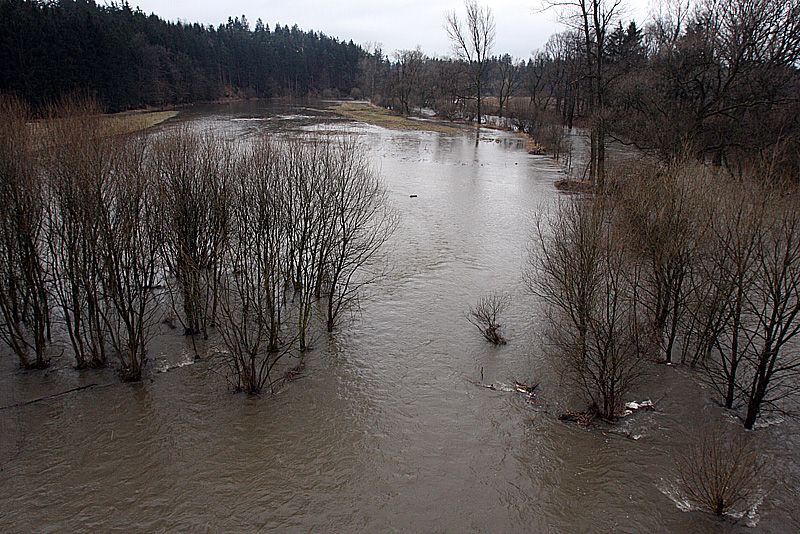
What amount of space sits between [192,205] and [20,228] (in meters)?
3.66

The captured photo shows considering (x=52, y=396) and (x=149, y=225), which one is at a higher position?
(x=149, y=225)

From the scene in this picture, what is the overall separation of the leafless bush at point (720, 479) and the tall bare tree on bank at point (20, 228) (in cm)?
1402

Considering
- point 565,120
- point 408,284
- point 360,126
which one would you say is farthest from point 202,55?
point 408,284

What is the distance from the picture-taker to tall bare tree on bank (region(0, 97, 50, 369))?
11.7 metres

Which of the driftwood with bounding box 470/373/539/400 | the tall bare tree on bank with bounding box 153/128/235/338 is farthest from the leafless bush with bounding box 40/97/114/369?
the driftwood with bounding box 470/373/539/400

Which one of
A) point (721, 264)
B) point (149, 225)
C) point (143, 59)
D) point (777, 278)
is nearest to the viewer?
point (777, 278)

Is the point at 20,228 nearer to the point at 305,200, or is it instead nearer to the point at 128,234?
the point at 128,234

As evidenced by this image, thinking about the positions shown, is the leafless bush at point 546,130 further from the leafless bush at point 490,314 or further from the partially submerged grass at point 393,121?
the leafless bush at point 490,314

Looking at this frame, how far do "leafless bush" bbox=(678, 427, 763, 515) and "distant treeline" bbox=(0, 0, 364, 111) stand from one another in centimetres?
2925

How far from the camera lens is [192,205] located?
13.4 m

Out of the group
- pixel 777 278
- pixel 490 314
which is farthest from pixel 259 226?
pixel 777 278

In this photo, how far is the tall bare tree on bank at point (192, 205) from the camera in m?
13.0

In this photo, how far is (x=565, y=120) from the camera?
71.8m

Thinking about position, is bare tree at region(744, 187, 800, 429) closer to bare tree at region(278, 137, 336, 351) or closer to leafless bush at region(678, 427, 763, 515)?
leafless bush at region(678, 427, 763, 515)
